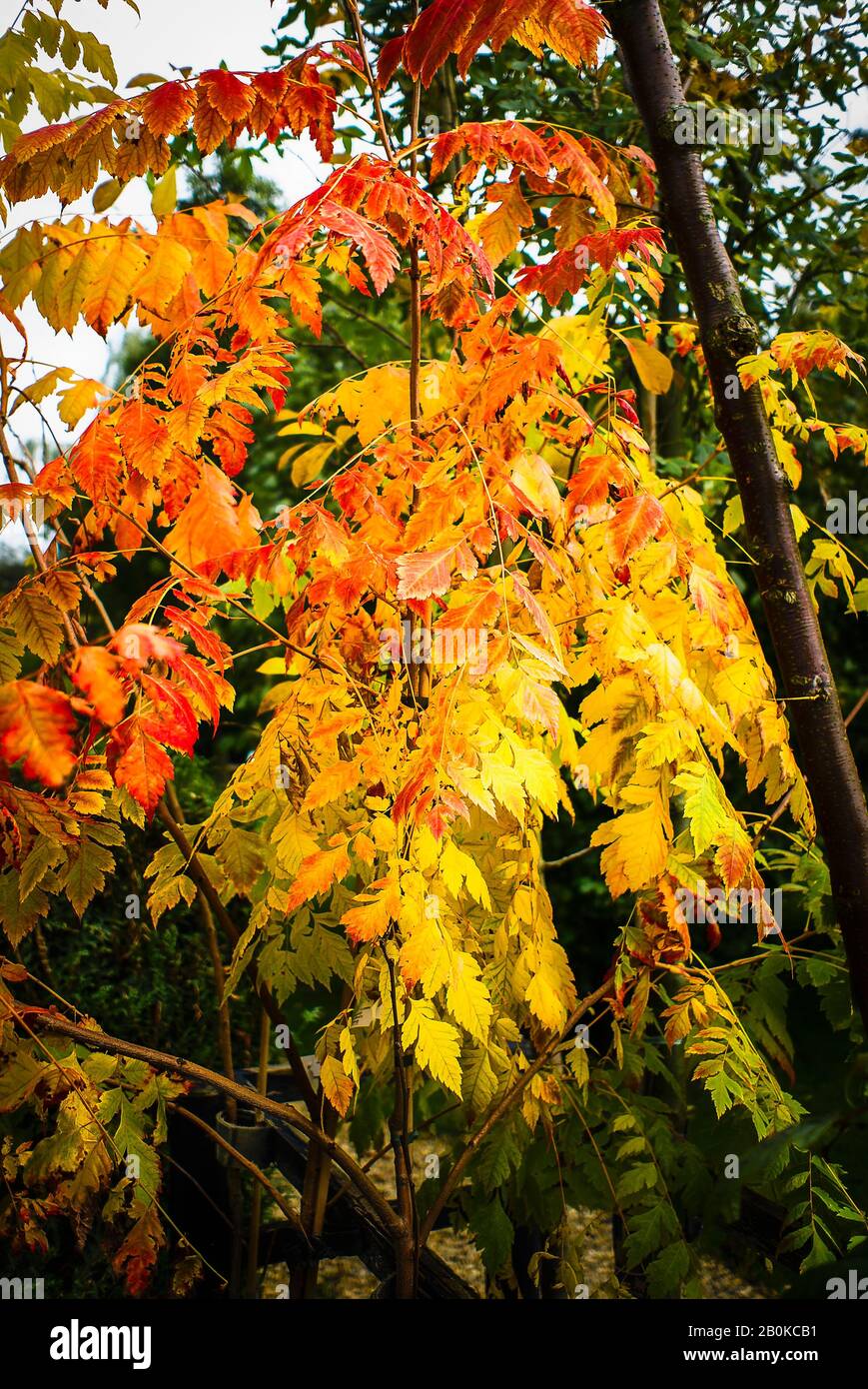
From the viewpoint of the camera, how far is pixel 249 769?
1.69 metres

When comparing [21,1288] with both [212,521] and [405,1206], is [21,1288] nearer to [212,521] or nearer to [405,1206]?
[405,1206]

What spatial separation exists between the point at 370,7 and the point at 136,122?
1720 millimetres

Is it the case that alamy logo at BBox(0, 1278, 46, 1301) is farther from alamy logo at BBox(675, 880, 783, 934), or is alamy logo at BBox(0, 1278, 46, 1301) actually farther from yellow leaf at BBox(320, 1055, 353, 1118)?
alamy logo at BBox(675, 880, 783, 934)

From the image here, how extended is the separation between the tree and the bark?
0.07 feet

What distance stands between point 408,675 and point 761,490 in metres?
0.60

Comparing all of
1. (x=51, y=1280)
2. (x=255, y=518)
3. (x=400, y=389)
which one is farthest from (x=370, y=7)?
(x=51, y=1280)

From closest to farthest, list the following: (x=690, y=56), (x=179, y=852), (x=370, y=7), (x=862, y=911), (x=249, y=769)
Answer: (x=862, y=911), (x=249, y=769), (x=179, y=852), (x=370, y=7), (x=690, y=56)

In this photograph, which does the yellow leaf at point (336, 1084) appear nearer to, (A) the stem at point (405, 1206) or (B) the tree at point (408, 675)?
(B) the tree at point (408, 675)

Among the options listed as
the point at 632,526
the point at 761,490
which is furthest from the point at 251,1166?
the point at 761,490
